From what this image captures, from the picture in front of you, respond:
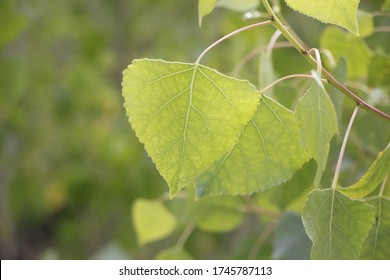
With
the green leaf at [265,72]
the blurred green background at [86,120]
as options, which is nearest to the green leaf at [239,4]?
the green leaf at [265,72]

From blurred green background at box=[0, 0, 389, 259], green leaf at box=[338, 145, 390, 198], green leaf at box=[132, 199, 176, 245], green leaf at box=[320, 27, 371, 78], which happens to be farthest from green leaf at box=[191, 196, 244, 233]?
blurred green background at box=[0, 0, 389, 259]

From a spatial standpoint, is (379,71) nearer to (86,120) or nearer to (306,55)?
(306,55)

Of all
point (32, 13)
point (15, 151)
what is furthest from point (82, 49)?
point (15, 151)

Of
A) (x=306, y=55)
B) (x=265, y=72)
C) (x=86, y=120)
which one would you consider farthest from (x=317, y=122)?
(x=86, y=120)

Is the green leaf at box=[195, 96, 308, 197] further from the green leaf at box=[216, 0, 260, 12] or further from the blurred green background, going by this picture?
the blurred green background

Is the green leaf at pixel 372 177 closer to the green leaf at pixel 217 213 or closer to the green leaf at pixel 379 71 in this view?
the green leaf at pixel 379 71

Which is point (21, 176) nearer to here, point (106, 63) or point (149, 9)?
point (106, 63)
